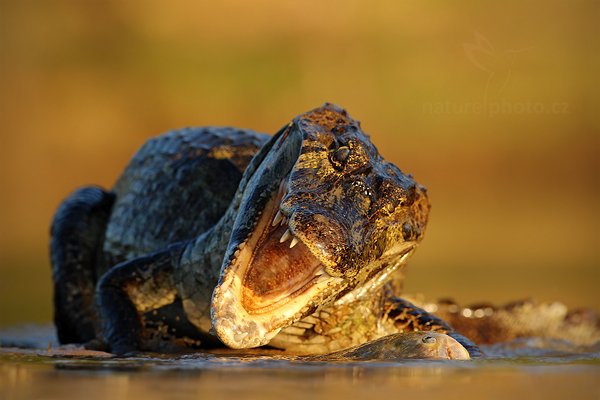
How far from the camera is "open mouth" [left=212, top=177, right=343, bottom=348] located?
17.5 ft

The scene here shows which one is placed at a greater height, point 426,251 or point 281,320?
point 426,251

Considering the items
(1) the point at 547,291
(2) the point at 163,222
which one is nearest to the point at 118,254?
(2) the point at 163,222

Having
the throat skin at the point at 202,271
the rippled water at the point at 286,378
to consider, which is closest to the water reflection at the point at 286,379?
the rippled water at the point at 286,378

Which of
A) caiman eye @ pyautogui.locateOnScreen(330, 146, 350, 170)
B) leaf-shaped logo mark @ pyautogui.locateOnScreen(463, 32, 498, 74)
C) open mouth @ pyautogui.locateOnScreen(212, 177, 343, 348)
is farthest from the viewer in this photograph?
leaf-shaped logo mark @ pyautogui.locateOnScreen(463, 32, 498, 74)

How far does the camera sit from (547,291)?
12562mm

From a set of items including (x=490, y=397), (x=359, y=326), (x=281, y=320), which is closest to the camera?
(x=490, y=397)

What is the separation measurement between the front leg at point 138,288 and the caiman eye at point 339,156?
4.99 feet

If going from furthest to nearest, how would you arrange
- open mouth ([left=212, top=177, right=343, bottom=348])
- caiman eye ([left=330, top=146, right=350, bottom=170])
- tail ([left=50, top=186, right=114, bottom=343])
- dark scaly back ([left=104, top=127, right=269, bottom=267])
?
1. tail ([left=50, top=186, right=114, bottom=343])
2. dark scaly back ([left=104, top=127, right=269, bottom=267])
3. caiman eye ([left=330, top=146, right=350, bottom=170])
4. open mouth ([left=212, top=177, right=343, bottom=348])

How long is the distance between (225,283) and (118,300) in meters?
1.75

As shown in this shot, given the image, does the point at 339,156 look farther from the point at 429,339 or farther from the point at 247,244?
the point at 429,339

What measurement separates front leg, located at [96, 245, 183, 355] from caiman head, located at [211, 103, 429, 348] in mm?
964

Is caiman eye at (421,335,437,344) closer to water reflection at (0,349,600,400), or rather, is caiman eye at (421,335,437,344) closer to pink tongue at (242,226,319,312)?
water reflection at (0,349,600,400)

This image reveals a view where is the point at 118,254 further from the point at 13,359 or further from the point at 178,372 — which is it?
the point at 178,372

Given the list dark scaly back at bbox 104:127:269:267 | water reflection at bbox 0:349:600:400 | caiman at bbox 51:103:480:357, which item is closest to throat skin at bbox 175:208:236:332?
caiman at bbox 51:103:480:357
